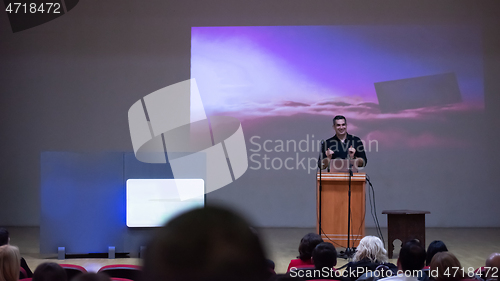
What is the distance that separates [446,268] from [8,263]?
2421mm

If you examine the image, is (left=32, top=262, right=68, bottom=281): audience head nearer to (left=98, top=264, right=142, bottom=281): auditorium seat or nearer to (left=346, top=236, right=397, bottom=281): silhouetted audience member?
(left=98, top=264, right=142, bottom=281): auditorium seat

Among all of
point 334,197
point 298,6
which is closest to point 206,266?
point 334,197

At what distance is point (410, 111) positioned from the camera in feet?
27.2

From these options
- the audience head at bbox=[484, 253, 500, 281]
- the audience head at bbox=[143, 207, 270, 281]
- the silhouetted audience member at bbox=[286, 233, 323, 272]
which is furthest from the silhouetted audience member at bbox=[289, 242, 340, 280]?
the audience head at bbox=[143, 207, 270, 281]

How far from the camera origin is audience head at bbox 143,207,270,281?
521 mm

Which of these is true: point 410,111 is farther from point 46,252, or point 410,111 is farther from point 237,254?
point 237,254

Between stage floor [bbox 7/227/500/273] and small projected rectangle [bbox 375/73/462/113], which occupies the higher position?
small projected rectangle [bbox 375/73/462/113]

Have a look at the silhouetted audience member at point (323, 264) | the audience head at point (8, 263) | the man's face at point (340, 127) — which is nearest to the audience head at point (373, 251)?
the silhouetted audience member at point (323, 264)

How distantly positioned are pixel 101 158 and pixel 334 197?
9.20ft

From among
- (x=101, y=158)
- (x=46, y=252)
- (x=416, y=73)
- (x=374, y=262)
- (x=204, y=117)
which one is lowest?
(x=46, y=252)

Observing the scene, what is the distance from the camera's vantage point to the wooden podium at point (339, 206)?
542 cm

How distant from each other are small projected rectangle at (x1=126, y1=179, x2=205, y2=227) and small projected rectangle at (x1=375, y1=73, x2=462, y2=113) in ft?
14.6

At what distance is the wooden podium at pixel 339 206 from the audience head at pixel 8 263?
3.51 m

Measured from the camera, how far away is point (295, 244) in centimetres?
660
